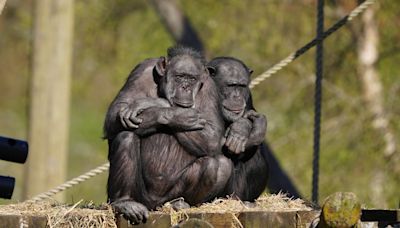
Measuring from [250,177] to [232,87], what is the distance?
53 centimetres

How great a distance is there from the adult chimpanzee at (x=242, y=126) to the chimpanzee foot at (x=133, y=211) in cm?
73

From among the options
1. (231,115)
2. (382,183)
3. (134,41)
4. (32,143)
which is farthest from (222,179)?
(134,41)

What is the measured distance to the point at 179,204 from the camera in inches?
243

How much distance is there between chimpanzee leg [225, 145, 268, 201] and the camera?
263 inches

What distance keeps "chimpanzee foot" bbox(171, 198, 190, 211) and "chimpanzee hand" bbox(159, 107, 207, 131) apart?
1.32 ft

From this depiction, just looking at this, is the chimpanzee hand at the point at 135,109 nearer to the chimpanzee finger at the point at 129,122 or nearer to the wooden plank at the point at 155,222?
the chimpanzee finger at the point at 129,122

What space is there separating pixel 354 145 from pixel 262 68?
5.22ft

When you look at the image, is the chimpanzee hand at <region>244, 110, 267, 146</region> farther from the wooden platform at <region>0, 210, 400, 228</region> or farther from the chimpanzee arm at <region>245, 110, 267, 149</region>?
the wooden platform at <region>0, 210, 400, 228</region>

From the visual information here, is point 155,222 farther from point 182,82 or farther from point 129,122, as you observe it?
point 182,82

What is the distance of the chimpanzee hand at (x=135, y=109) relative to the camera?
6.23 metres

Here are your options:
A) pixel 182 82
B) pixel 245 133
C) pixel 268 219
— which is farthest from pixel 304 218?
pixel 182 82

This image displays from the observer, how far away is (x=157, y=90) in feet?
21.3

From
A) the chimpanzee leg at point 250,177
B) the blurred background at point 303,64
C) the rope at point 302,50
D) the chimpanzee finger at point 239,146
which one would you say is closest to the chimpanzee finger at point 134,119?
the chimpanzee finger at point 239,146

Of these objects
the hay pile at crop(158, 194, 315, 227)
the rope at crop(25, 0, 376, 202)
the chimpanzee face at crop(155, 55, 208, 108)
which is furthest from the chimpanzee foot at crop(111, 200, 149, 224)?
the rope at crop(25, 0, 376, 202)
